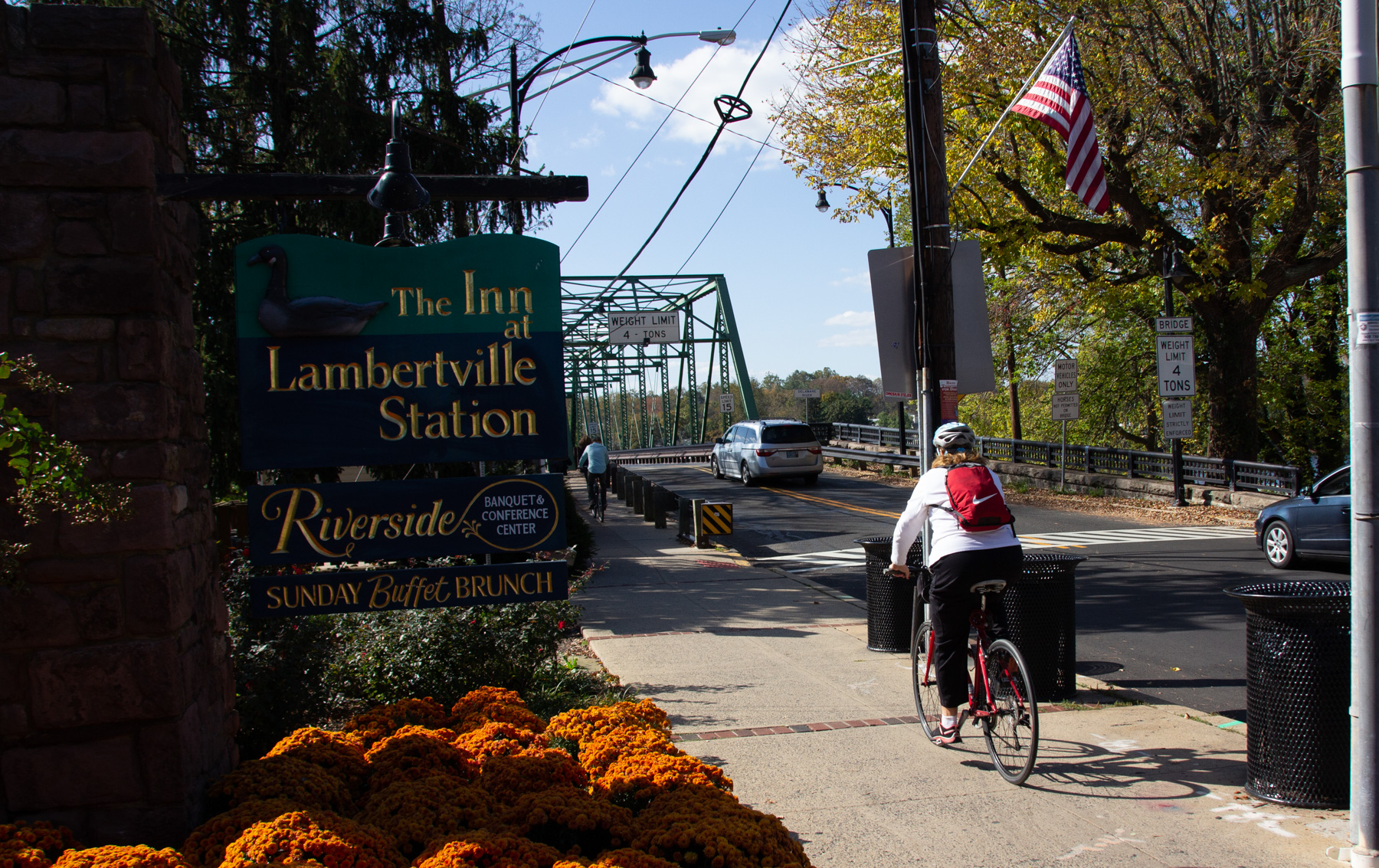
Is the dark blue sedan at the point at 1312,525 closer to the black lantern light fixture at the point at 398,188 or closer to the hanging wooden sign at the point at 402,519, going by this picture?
the hanging wooden sign at the point at 402,519

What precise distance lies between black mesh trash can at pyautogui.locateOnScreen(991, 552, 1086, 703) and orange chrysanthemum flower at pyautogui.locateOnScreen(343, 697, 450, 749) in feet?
12.2

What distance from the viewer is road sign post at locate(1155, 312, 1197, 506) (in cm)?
2002

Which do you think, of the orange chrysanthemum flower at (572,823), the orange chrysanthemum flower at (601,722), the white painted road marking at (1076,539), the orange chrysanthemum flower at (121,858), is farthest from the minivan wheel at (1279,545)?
the orange chrysanthemum flower at (121,858)

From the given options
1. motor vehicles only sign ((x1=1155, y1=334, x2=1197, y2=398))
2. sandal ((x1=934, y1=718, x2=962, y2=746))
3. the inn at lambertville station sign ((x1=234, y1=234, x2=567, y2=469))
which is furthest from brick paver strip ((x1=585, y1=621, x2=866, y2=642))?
motor vehicles only sign ((x1=1155, y1=334, x2=1197, y2=398))

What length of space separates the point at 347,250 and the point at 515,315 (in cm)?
86

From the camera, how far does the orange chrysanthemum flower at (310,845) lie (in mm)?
3150

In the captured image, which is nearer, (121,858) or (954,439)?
(121,858)

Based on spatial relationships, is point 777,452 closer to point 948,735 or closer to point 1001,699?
point 948,735

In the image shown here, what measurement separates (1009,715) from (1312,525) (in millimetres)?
9501

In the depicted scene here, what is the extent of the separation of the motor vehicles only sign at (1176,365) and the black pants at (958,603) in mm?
17056

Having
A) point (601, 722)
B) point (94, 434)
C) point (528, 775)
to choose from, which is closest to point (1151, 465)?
point (601, 722)

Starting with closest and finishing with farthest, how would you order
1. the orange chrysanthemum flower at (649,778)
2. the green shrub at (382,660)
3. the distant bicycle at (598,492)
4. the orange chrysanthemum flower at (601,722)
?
1. the orange chrysanthemum flower at (649,778)
2. the orange chrysanthemum flower at (601,722)
3. the green shrub at (382,660)
4. the distant bicycle at (598,492)

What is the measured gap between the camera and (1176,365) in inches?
801

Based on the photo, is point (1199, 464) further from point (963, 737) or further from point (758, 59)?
point (963, 737)
